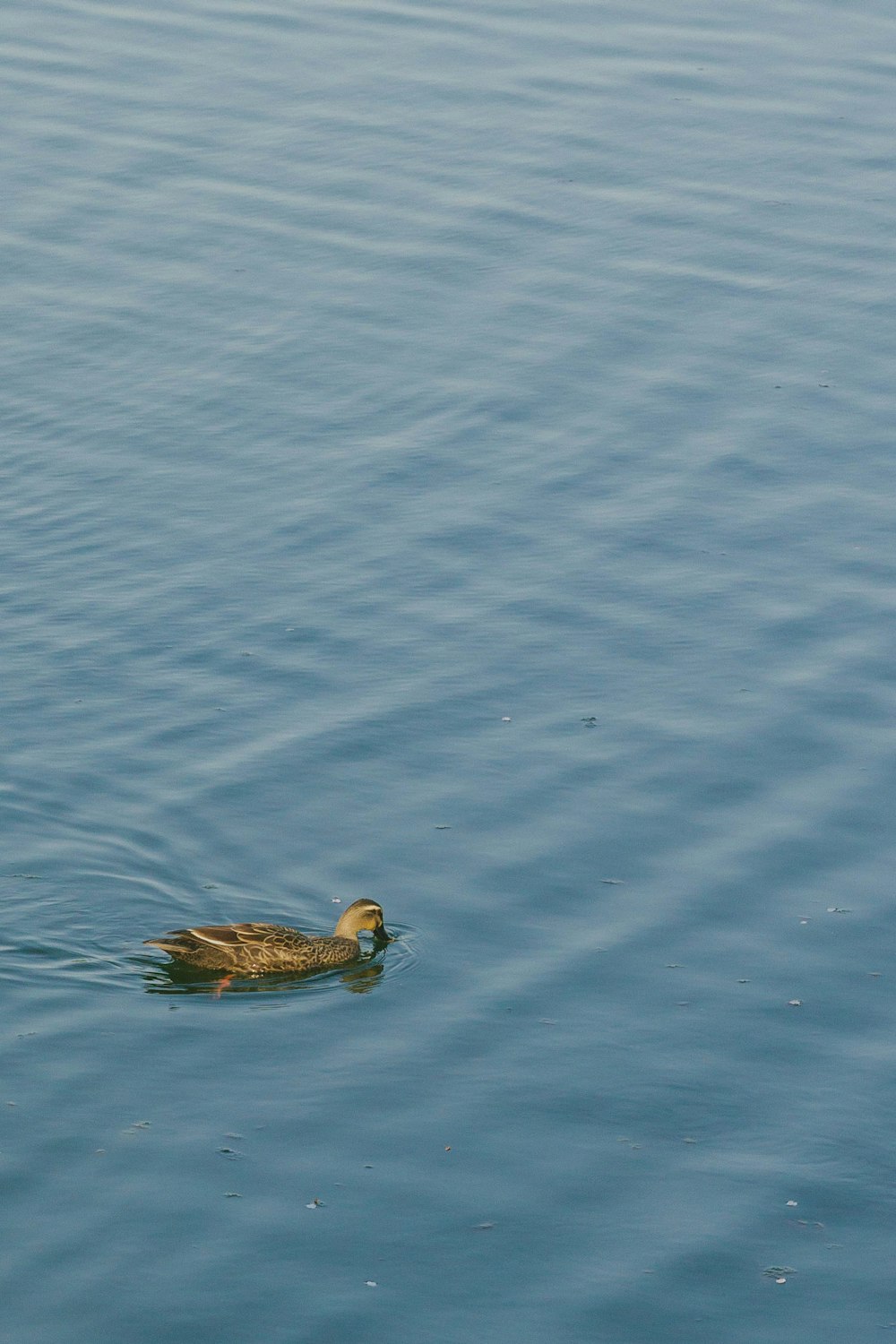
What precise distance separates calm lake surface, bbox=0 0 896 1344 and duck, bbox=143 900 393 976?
0.69 ft

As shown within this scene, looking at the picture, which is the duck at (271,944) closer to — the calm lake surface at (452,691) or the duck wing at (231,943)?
the duck wing at (231,943)

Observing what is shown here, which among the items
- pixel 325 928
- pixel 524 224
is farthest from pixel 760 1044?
pixel 524 224

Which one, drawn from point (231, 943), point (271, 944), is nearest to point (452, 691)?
point (271, 944)

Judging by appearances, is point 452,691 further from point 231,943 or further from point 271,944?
point 231,943

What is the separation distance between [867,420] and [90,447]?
8.57m

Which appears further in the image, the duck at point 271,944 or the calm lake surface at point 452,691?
the duck at point 271,944

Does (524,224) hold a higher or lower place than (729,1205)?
higher

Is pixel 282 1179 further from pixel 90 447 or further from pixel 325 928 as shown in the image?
pixel 90 447

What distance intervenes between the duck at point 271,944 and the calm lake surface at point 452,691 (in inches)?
8.3

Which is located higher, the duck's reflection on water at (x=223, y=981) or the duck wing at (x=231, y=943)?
the duck wing at (x=231, y=943)

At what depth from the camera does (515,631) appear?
2044cm

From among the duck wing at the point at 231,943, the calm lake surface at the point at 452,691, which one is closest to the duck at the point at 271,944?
the duck wing at the point at 231,943

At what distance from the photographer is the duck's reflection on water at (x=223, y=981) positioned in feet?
49.2

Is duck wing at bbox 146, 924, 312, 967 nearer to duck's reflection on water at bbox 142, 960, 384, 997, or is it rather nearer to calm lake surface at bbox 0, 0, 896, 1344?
duck's reflection on water at bbox 142, 960, 384, 997
